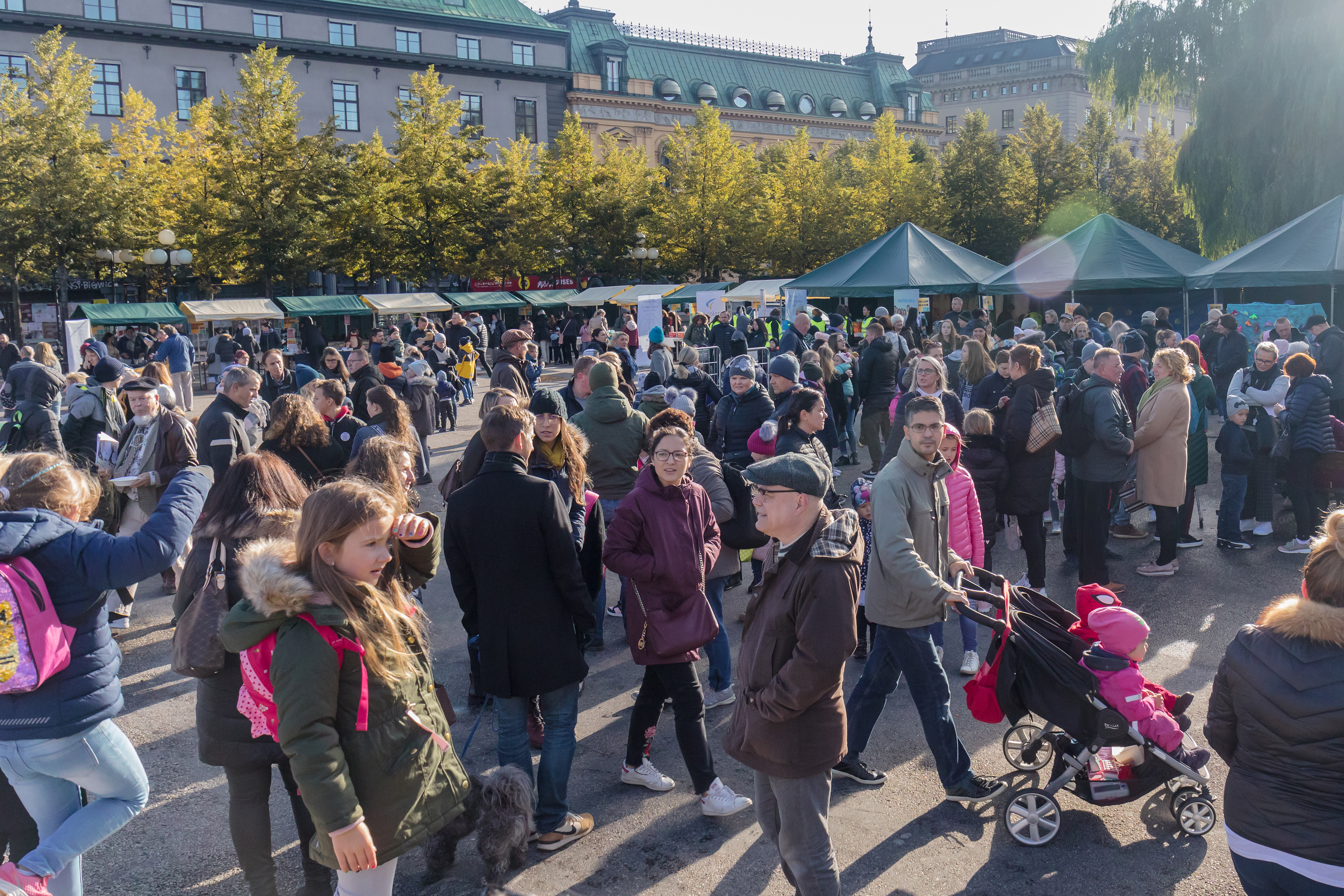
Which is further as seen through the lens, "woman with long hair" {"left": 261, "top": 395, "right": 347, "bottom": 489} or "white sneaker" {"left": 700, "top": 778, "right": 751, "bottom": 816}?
"woman with long hair" {"left": 261, "top": 395, "right": 347, "bottom": 489}

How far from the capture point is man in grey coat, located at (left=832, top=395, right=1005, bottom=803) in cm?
435

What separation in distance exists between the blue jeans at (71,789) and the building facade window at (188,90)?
47853mm

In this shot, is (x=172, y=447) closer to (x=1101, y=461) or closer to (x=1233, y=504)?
(x=1101, y=461)

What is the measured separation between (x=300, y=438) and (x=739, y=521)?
9.19 feet

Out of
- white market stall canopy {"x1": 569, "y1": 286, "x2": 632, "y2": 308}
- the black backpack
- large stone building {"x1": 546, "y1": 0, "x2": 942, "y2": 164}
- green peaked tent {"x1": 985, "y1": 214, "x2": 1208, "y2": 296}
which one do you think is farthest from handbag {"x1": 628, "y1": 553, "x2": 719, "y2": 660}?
large stone building {"x1": 546, "y1": 0, "x2": 942, "y2": 164}

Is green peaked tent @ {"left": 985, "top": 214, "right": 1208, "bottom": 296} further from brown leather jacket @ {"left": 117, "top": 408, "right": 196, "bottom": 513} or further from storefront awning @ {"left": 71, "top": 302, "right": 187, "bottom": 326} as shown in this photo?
storefront awning @ {"left": 71, "top": 302, "right": 187, "bottom": 326}

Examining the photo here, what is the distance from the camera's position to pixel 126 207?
30.6 metres

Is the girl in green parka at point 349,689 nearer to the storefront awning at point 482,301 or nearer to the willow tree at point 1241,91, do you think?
the willow tree at point 1241,91

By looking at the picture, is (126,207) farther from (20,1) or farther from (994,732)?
(994,732)

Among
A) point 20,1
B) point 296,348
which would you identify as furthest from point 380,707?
point 20,1

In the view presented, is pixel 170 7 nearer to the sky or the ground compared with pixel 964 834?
nearer to the sky

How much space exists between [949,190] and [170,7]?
34912mm

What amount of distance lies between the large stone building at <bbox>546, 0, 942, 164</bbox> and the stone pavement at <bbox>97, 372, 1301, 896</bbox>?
56.0 m

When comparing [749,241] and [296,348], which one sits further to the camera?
[749,241]
